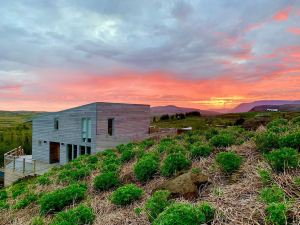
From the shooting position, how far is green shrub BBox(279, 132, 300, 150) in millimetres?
5748

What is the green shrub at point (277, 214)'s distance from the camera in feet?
10.8

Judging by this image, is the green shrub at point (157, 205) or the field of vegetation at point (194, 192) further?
the green shrub at point (157, 205)

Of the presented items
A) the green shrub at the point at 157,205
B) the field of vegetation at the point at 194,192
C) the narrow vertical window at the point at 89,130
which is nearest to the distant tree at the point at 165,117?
the narrow vertical window at the point at 89,130

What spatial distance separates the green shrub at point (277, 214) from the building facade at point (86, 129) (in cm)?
2038

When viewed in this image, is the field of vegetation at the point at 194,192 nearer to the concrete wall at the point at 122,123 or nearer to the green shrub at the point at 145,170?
the green shrub at the point at 145,170

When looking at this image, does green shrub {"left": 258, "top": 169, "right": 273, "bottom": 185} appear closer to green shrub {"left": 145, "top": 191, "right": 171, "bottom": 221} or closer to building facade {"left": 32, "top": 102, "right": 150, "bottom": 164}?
green shrub {"left": 145, "top": 191, "right": 171, "bottom": 221}

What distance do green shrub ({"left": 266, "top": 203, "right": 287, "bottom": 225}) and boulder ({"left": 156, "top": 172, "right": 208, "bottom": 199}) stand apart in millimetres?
1474

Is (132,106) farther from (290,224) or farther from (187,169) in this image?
(290,224)

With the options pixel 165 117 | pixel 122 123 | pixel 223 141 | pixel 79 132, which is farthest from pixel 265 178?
pixel 165 117

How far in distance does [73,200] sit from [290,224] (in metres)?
4.42

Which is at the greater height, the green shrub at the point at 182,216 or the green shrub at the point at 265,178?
the green shrub at the point at 265,178

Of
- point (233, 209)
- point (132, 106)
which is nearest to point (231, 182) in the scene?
point (233, 209)

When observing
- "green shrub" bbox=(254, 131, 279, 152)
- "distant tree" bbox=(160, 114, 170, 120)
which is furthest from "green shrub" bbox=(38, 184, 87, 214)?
"distant tree" bbox=(160, 114, 170, 120)

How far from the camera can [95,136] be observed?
22953 mm
